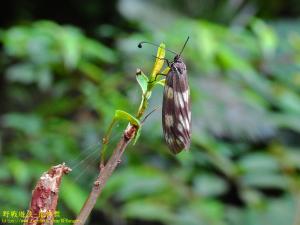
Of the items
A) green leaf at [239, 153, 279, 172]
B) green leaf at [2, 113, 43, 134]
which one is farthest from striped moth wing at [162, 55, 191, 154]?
green leaf at [239, 153, 279, 172]

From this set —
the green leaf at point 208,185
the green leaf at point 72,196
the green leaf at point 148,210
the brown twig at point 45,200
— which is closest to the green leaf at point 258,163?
the green leaf at point 208,185

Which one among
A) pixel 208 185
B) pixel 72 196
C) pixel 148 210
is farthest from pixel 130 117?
pixel 208 185

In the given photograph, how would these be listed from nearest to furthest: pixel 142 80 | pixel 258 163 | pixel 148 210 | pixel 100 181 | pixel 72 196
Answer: pixel 100 181 → pixel 142 80 → pixel 72 196 → pixel 148 210 → pixel 258 163

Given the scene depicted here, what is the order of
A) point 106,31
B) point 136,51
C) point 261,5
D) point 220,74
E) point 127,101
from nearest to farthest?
point 127,101
point 136,51
point 220,74
point 106,31
point 261,5

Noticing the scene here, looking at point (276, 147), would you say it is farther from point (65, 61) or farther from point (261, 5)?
point (261, 5)

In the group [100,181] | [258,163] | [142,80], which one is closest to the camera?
[100,181]

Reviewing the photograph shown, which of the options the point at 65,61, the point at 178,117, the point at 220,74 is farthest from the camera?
the point at 220,74

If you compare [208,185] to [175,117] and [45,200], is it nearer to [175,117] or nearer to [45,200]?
[175,117]

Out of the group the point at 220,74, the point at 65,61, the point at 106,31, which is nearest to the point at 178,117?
the point at 65,61
